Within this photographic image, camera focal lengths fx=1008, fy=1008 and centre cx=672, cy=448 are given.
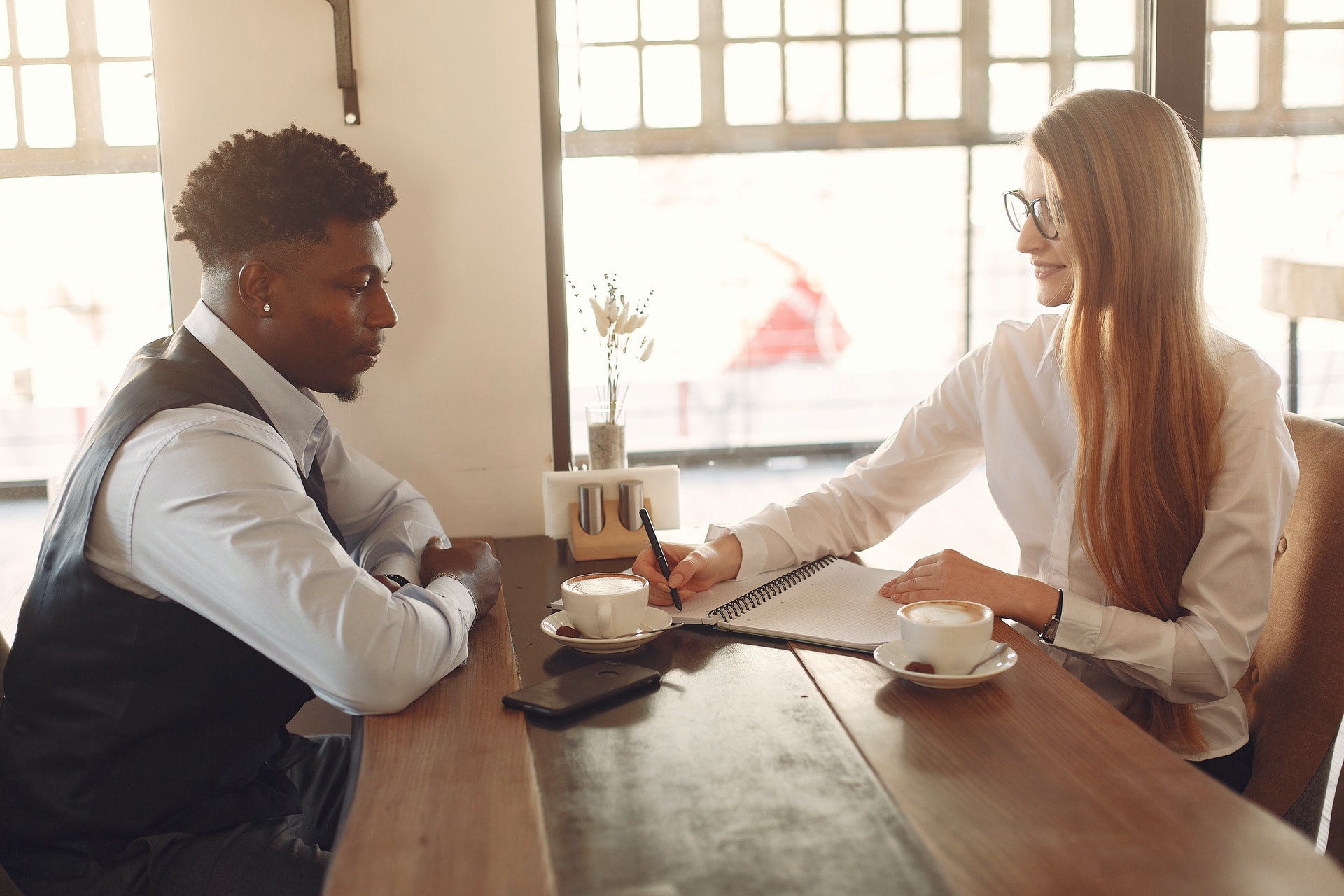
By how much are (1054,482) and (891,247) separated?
2.83 feet

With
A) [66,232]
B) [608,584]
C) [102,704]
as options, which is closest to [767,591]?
[608,584]

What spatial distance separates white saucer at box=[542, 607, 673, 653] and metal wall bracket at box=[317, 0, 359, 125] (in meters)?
1.13

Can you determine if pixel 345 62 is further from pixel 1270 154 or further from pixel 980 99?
pixel 1270 154

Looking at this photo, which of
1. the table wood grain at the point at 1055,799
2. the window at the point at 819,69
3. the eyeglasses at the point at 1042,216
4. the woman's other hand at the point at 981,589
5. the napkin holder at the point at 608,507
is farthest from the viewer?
the window at the point at 819,69

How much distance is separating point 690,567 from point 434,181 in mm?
980

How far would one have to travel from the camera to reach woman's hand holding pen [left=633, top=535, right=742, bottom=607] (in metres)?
1.47

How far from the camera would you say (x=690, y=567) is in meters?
1.49

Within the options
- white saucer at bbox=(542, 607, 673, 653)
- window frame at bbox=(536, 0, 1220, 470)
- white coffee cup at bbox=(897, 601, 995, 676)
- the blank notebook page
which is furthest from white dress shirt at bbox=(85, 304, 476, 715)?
window frame at bbox=(536, 0, 1220, 470)

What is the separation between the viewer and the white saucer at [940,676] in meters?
1.10

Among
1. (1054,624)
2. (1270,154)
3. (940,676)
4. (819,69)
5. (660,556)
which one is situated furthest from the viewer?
(1270,154)

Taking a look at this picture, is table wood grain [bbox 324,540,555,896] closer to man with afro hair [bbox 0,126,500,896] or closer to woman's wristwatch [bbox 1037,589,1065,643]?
man with afro hair [bbox 0,126,500,896]

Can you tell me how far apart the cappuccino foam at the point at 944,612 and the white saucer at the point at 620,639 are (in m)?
0.32

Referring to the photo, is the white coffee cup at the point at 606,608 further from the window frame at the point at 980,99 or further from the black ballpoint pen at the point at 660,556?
the window frame at the point at 980,99

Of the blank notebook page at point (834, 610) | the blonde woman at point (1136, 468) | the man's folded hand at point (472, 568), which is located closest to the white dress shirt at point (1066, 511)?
the blonde woman at point (1136, 468)
